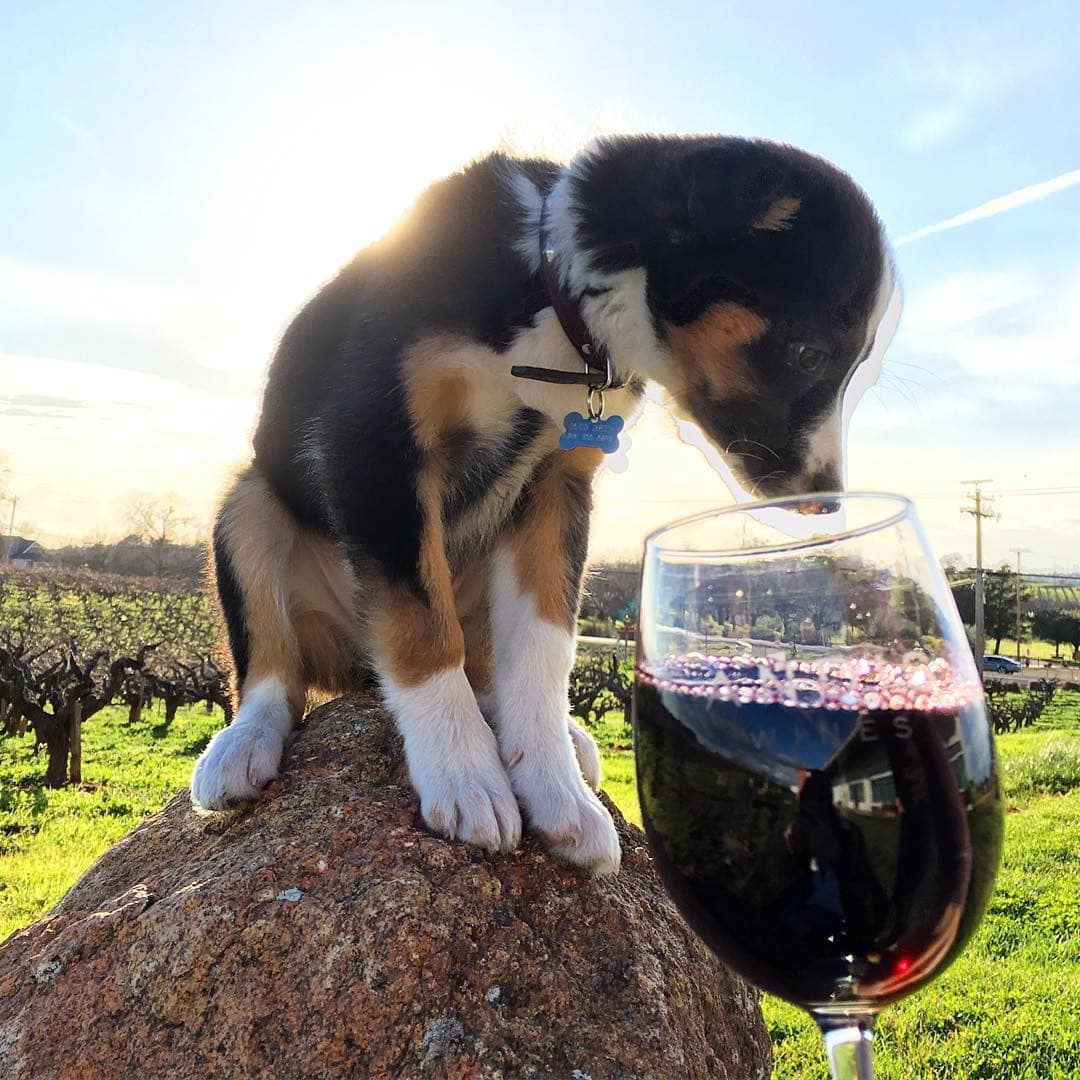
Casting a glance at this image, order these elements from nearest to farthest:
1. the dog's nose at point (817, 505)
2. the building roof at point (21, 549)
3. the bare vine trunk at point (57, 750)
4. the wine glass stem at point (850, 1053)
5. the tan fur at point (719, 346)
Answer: the wine glass stem at point (850, 1053), the dog's nose at point (817, 505), the tan fur at point (719, 346), the bare vine trunk at point (57, 750), the building roof at point (21, 549)

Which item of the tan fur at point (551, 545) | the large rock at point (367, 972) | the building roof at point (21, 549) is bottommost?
the building roof at point (21, 549)

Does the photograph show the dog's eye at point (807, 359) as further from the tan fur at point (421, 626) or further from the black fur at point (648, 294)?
the tan fur at point (421, 626)

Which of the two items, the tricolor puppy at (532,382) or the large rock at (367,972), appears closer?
the large rock at (367,972)

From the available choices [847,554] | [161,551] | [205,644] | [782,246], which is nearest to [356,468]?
[782,246]

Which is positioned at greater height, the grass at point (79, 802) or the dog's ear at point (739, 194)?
the dog's ear at point (739, 194)

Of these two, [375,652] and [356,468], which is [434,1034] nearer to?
[375,652]

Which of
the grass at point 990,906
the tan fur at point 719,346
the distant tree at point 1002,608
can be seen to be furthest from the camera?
the distant tree at point 1002,608

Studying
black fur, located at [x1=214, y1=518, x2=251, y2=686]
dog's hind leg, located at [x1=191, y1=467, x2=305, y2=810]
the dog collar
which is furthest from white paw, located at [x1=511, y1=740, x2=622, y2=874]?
black fur, located at [x1=214, y1=518, x2=251, y2=686]

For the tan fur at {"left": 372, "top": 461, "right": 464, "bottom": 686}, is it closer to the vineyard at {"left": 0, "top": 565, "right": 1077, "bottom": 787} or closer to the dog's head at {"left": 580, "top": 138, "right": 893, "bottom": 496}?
the dog's head at {"left": 580, "top": 138, "right": 893, "bottom": 496}

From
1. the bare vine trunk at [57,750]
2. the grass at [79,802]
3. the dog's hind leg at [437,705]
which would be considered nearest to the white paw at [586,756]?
the dog's hind leg at [437,705]
